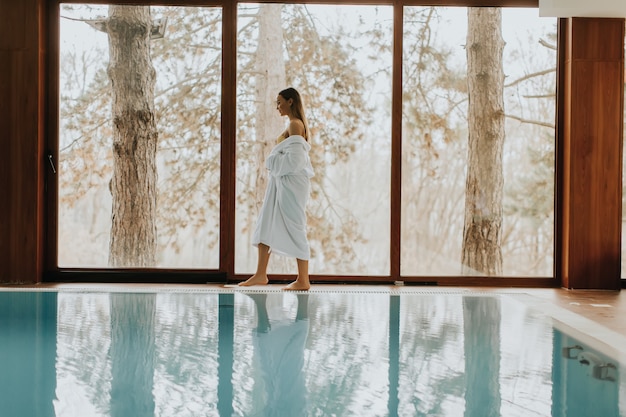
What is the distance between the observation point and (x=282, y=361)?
2.79m

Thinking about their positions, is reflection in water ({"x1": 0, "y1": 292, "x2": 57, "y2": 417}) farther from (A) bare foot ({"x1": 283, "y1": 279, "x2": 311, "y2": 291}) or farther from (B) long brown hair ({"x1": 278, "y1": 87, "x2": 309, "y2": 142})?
(B) long brown hair ({"x1": 278, "y1": 87, "x2": 309, "y2": 142})

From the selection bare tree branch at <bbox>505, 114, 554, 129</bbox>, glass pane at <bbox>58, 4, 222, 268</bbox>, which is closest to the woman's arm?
glass pane at <bbox>58, 4, 222, 268</bbox>

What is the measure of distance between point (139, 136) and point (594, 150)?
11.4 feet

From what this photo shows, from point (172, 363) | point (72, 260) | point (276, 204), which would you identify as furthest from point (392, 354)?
point (72, 260)

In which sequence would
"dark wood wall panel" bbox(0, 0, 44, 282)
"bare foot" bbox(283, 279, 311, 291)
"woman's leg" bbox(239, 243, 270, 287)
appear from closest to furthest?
"bare foot" bbox(283, 279, 311, 291)
"woman's leg" bbox(239, 243, 270, 287)
"dark wood wall panel" bbox(0, 0, 44, 282)

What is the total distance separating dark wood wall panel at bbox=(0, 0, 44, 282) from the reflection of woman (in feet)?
7.47

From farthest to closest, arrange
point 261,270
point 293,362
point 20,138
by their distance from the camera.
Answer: point 20,138
point 261,270
point 293,362

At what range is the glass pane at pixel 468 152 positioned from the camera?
5.83m

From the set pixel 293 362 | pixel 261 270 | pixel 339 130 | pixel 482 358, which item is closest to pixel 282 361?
pixel 293 362

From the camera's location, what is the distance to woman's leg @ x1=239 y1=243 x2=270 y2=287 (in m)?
5.38

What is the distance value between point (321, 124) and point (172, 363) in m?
3.47

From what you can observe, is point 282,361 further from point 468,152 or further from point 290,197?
point 468,152

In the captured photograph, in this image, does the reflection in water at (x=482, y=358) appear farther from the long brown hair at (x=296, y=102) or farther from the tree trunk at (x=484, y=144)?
the long brown hair at (x=296, y=102)

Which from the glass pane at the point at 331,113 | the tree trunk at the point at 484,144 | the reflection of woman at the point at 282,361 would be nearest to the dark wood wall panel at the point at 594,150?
the tree trunk at the point at 484,144
